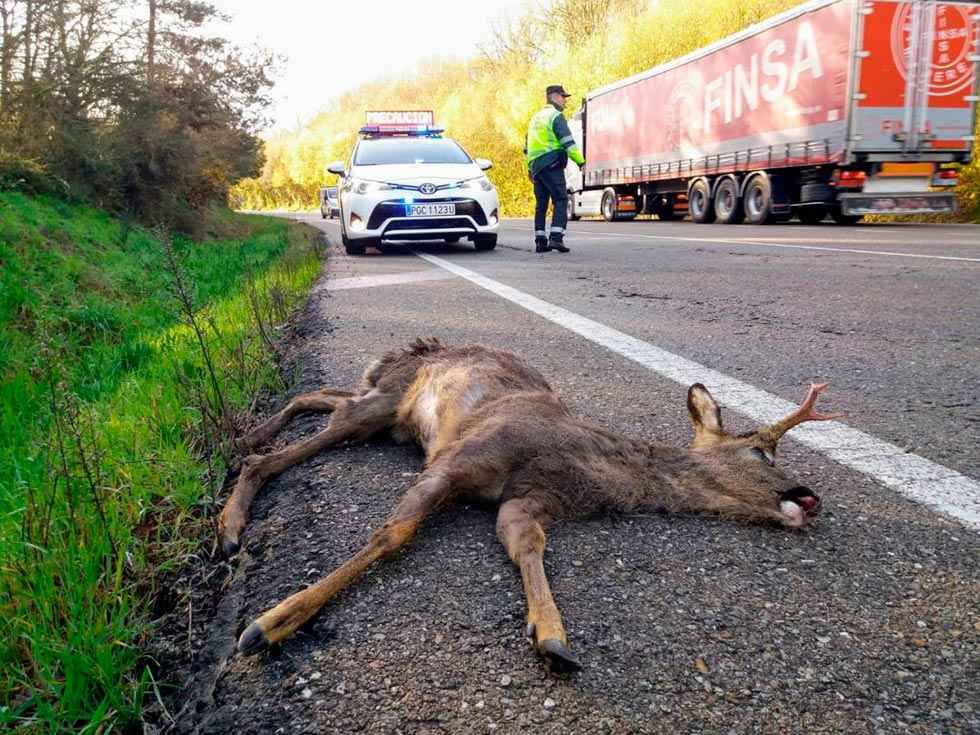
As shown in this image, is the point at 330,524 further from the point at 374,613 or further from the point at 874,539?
the point at 874,539

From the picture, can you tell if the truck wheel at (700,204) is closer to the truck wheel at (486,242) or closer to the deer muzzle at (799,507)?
the truck wheel at (486,242)

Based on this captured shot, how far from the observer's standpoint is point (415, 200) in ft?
36.9

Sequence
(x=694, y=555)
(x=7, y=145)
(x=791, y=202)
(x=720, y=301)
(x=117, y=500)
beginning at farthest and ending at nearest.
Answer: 1. (x=791, y=202)
2. (x=7, y=145)
3. (x=720, y=301)
4. (x=117, y=500)
5. (x=694, y=555)

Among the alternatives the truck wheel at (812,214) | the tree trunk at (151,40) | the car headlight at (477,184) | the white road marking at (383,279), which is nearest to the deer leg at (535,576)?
the white road marking at (383,279)

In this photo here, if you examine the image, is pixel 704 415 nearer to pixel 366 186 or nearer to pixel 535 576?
pixel 535 576

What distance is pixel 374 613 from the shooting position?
1.75 m

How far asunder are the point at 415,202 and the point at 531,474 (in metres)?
9.42

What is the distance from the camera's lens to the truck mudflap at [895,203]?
1625 centimetres

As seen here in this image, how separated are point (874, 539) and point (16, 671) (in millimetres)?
1949

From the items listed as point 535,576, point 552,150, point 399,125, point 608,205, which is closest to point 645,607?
point 535,576

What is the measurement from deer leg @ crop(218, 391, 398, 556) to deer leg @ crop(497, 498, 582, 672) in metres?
0.74

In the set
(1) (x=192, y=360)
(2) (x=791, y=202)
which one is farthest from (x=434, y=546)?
(2) (x=791, y=202)

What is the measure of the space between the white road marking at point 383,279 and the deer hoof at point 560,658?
6.08 meters

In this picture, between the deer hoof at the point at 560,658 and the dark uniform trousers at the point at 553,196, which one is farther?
the dark uniform trousers at the point at 553,196
